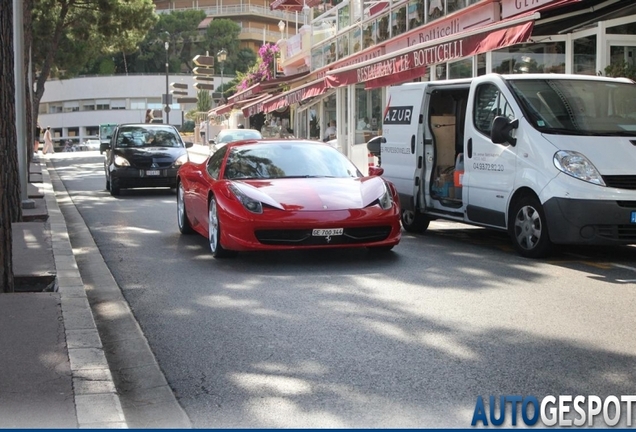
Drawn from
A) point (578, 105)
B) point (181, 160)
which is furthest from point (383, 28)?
point (578, 105)

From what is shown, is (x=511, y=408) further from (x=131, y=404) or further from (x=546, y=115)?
(x=546, y=115)

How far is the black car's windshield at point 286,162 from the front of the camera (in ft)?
34.6

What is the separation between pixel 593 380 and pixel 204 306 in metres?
3.38

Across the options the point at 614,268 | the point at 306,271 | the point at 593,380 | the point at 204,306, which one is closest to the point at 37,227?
the point at 306,271

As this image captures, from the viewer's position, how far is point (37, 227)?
12430 millimetres

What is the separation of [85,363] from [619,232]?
5718 mm

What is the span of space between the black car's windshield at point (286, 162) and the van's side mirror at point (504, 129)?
1.63m

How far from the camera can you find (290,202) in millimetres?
9539

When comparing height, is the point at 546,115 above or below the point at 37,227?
above

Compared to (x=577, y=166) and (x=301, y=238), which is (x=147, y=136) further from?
(x=577, y=166)

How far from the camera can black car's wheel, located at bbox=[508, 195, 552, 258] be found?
9664 millimetres

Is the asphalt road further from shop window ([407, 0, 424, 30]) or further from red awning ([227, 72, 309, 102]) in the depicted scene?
red awning ([227, 72, 309, 102])

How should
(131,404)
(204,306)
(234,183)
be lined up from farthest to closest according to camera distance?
(234,183), (204,306), (131,404)

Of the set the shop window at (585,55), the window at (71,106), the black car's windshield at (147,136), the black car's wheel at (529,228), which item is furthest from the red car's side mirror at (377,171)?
the window at (71,106)
